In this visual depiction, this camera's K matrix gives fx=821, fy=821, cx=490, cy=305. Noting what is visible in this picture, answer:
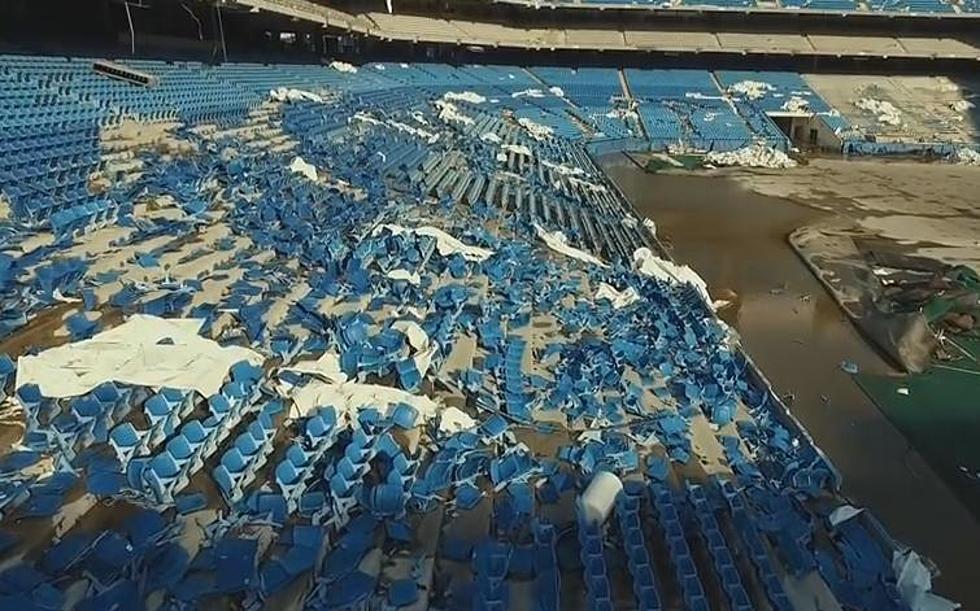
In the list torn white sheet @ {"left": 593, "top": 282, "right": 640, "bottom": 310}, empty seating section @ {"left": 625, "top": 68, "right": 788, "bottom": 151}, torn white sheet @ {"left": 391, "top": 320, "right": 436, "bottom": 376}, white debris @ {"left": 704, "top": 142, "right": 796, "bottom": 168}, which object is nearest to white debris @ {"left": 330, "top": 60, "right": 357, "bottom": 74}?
empty seating section @ {"left": 625, "top": 68, "right": 788, "bottom": 151}

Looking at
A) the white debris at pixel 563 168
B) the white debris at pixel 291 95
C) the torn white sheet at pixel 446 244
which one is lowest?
the white debris at pixel 563 168

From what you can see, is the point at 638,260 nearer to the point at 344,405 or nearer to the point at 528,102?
the point at 344,405

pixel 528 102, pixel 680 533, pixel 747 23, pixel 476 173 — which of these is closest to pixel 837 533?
pixel 680 533

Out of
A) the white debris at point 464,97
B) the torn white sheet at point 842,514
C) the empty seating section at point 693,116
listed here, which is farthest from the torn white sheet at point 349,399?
the empty seating section at point 693,116

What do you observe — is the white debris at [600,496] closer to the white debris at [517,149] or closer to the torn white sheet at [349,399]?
the torn white sheet at [349,399]

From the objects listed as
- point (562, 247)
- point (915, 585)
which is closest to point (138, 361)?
point (915, 585)

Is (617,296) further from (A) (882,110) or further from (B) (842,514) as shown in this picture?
(A) (882,110)
